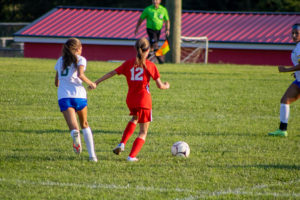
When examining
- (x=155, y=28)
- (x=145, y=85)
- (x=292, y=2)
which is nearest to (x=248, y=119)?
(x=145, y=85)

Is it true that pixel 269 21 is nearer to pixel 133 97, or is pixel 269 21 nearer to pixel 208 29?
pixel 208 29

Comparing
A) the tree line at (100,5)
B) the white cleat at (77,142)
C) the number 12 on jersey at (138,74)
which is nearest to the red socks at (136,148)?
the white cleat at (77,142)

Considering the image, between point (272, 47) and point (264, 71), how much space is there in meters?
7.68

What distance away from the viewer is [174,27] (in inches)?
892

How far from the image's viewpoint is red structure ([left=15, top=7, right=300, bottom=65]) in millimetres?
26688

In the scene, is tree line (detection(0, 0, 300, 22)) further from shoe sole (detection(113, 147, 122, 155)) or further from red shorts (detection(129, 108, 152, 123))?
shoe sole (detection(113, 147, 122, 155))

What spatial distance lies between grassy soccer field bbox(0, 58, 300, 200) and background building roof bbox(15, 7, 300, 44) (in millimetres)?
13549

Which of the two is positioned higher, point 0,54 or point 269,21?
point 269,21

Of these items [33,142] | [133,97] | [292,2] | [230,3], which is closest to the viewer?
[133,97]

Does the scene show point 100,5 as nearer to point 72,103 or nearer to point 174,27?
point 174,27

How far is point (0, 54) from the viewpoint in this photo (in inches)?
1198

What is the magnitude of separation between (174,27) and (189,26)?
615 centimetres

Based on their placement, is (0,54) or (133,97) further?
(0,54)

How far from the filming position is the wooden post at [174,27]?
2248 centimetres
